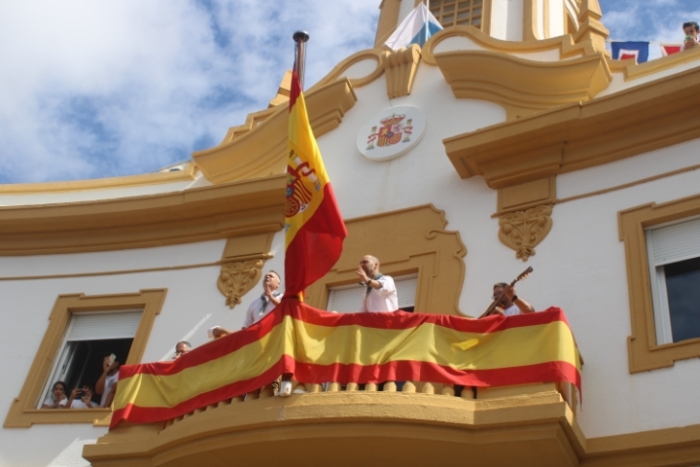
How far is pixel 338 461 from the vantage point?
9.23 metres

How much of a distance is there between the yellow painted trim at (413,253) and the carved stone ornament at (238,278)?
3.37 feet

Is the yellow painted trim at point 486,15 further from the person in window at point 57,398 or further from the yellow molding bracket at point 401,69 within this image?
the person in window at point 57,398

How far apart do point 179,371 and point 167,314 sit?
253 cm

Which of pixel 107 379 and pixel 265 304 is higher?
pixel 265 304

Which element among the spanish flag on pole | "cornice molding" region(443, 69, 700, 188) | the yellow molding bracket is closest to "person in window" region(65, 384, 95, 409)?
the spanish flag on pole

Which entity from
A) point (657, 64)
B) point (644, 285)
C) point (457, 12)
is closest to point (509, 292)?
point (644, 285)

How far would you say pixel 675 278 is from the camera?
10.2 meters

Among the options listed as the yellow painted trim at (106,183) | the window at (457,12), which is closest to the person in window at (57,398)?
the yellow painted trim at (106,183)

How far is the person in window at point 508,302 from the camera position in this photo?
966 cm

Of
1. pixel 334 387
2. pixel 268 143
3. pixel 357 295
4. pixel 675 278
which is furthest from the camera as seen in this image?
pixel 268 143

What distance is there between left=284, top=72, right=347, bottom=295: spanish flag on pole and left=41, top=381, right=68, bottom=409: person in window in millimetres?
4289

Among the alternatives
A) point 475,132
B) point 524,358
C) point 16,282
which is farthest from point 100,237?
point 524,358

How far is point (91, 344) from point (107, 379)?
116 centimetres

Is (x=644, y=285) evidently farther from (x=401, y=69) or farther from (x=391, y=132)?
(x=401, y=69)
